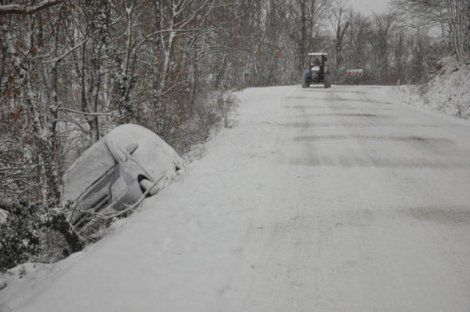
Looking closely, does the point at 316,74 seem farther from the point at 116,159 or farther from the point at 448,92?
the point at 116,159

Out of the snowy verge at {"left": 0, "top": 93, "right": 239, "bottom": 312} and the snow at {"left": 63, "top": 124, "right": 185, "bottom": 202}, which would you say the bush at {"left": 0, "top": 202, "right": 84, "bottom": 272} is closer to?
the snowy verge at {"left": 0, "top": 93, "right": 239, "bottom": 312}

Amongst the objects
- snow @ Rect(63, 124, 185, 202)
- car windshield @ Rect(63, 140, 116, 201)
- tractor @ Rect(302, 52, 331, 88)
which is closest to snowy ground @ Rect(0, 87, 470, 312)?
snow @ Rect(63, 124, 185, 202)

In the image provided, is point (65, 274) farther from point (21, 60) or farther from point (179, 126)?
point (179, 126)

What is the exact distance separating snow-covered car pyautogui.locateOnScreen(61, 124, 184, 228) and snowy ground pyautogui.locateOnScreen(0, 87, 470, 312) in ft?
1.72

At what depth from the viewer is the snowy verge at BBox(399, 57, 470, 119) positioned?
13562mm

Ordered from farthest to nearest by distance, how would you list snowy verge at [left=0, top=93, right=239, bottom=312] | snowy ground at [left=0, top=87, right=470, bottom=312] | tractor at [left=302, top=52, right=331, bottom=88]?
tractor at [left=302, top=52, right=331, bottom=88], snowy verge at [left=0, top=93, right=239, bottom=312], snowy ground at [left=0, top=87, right=470, bottom=312]

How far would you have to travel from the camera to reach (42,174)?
22.8 feet

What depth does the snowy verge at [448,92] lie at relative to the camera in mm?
13562

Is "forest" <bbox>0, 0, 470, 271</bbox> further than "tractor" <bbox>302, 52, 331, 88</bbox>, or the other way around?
"tractor" <bbox>302, 52, 331, 88</bbox>

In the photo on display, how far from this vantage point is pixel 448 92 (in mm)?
15062

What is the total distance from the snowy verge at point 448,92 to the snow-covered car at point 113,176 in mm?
11201

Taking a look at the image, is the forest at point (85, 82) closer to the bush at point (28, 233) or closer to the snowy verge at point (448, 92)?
the bush at point (28, 233)

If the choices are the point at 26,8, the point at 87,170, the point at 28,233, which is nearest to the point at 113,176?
the point at 87,170

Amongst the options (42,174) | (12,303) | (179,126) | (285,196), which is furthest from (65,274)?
(179,126)
